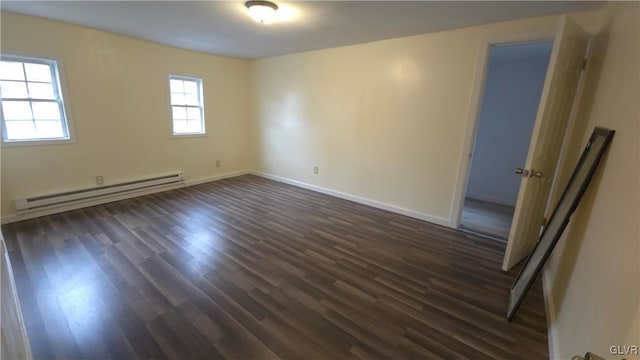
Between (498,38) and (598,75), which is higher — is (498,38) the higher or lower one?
the higher one

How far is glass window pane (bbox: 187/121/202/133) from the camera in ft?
16.2

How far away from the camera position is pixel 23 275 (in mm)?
2238

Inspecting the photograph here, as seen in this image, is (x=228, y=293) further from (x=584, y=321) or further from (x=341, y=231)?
(x=584, y=321)

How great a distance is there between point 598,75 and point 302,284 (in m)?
2.93

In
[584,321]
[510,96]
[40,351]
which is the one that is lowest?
[40,351]

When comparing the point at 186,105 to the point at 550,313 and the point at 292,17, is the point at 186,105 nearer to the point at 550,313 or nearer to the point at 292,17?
the point at 292,17

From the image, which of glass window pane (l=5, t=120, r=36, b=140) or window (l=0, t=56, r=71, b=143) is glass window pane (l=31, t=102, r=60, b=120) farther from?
glass window pane (l=5, t=120, r=36, b=140)

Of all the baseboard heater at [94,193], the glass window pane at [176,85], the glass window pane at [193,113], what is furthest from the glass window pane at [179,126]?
the baseboard heater at [94,193]

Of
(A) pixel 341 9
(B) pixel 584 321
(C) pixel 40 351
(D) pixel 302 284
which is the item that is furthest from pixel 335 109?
(C) pixel 40 351

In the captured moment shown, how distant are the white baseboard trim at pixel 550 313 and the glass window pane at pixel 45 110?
18.1 feet

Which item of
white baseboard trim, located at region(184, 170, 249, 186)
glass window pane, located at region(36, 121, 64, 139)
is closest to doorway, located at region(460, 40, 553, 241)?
white baseboard trim, located at region(184, 170, 249, 186)

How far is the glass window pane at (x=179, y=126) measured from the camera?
4705 millimetres

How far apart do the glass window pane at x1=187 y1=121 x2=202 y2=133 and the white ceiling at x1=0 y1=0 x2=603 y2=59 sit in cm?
146

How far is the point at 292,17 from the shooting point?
2793 mm
